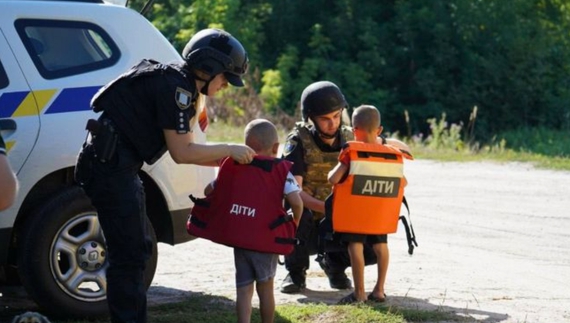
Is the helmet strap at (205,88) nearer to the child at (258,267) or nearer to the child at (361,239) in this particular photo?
the child at (258,267)

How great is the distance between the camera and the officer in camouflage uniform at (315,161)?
26.2 ft

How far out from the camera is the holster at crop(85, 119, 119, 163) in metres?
6.16

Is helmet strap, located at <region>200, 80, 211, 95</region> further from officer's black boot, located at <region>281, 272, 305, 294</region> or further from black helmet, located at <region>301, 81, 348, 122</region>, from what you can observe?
officer's black boot, located at <region>281, 272, 305, 294</region>

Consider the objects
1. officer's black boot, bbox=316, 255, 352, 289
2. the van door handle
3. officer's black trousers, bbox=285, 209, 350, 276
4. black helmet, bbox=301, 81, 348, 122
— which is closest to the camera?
the van door handle

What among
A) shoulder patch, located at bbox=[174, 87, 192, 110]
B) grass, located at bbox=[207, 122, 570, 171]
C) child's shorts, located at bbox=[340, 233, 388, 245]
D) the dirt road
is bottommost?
grass, located at bbox=[207, 122, 570, 171]

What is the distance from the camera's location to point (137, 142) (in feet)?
20.3

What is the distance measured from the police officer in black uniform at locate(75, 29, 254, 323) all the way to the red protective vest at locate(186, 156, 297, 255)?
0.78 ft

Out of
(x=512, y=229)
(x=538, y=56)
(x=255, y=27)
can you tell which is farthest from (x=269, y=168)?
(x=255, y=27)

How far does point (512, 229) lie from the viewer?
38.3 ft

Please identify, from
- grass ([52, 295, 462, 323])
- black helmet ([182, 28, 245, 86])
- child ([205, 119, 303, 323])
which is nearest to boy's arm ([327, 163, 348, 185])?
grass ([52, 295, 462, 323])

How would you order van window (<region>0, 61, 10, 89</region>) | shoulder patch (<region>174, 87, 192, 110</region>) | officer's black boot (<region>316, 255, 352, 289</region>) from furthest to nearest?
officer's black boot (<region>316, 255, 352, 289</region>) → van window (<region>0, 61, 10, 89</region>) → shoulder patch (<region>174, 87, 192, 110</region>)

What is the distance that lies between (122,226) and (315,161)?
2223 millimetres

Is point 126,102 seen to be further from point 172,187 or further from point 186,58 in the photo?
point 172,187

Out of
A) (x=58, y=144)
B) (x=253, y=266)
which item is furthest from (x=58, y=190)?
(x=253, y=266)
